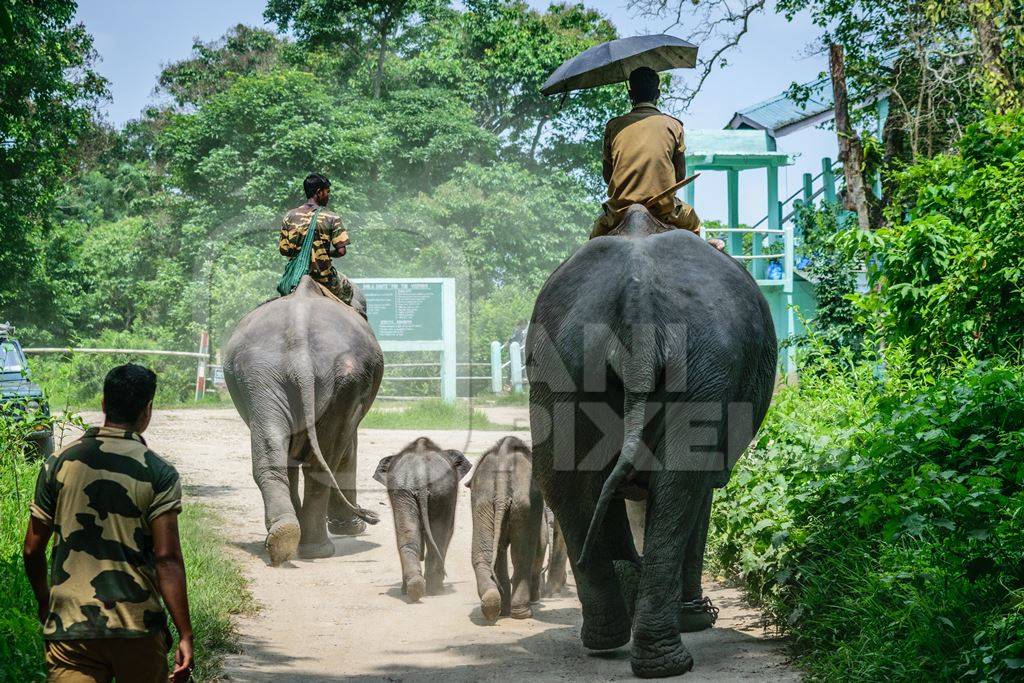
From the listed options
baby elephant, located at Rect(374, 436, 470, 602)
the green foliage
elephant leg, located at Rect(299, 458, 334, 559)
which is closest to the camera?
baby elephant, located at Rect(374, 436, 470, 602)

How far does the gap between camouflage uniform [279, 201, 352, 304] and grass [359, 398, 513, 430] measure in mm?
8950

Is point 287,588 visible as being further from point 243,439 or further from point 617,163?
point 243,439

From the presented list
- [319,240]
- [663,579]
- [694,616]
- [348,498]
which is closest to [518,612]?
[694,616]

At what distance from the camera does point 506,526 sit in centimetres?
696

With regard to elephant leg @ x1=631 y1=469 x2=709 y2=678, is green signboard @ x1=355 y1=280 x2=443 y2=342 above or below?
above

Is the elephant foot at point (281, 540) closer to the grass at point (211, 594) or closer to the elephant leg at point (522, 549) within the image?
the grass at point (211, 594)

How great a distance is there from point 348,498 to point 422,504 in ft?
8.79

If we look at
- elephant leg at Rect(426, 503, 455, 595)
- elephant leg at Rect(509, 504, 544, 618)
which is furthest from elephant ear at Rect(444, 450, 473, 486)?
elephant leg at Rect(509, 504, 544, 618)

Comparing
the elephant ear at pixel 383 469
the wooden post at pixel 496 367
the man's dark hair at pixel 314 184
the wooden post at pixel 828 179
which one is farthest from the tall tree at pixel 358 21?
the elephant ear at pixel 383 469

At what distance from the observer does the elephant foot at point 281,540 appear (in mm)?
7914

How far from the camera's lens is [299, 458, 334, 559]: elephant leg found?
912cm

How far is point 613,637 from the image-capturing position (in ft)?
18.8

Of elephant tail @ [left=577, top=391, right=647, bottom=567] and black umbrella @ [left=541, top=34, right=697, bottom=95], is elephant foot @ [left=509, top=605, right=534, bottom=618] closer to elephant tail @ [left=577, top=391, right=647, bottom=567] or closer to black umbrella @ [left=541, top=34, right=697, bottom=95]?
elephant tail @ [left=577, top=391, right=647, bottom=567]

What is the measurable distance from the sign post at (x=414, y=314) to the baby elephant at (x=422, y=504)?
12.6 m
